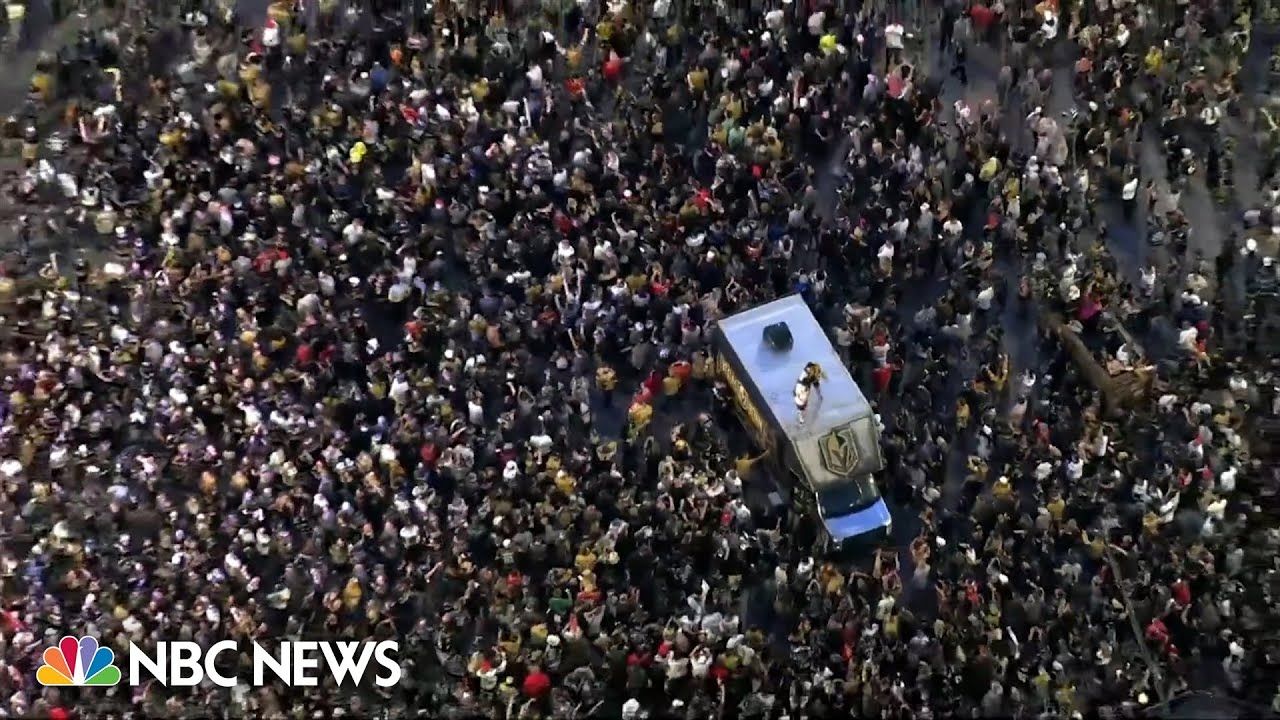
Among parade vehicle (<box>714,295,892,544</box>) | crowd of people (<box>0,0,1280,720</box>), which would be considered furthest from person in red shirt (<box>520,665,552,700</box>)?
parade vehicle (<box>714,295,892,544</box>)

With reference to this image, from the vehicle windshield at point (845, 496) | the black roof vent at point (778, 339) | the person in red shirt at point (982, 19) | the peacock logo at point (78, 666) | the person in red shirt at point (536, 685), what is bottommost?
the person in red shirt at point (536, 685)

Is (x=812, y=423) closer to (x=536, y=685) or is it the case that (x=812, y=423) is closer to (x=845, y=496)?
(x=845, y=496)

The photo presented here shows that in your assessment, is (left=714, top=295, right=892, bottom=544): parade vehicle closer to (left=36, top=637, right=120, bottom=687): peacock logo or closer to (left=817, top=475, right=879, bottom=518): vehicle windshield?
(left=817, top=475, right=879, bottom=518): vehicle windshield

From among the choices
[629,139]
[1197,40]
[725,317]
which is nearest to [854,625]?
[725,317]

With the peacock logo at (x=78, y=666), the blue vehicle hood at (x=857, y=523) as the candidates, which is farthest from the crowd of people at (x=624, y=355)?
the blue vehicle hood at (x=857, y=523)

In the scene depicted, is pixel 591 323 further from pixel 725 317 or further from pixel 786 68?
pixel 786 68

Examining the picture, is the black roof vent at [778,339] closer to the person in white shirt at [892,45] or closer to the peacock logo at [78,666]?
the person in white shirt at [892,45]
